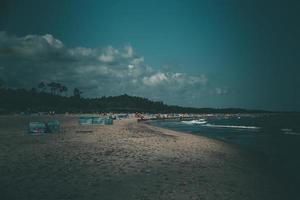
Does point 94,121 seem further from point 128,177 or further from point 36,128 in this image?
point 128,177

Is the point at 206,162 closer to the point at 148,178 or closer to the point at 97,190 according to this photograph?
the point at 148,178

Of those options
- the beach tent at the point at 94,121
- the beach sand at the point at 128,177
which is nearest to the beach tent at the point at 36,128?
the beach sand at the point at 128,177

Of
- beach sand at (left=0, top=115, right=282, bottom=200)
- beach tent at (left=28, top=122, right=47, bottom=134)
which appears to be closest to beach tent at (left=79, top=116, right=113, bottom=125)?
beach tent at (left=28, top=122, right=47, bottom=134)

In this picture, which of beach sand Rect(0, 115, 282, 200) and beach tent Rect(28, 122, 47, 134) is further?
beach tent Rect(28, 122, 47, 134)

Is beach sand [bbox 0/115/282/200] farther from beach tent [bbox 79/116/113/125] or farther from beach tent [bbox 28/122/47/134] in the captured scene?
beach tent [bbox 79/116/113/125]

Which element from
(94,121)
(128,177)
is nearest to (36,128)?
(128,177)

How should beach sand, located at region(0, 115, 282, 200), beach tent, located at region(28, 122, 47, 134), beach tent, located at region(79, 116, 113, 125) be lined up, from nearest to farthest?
beach sand, located at region(0, 115, 282, 200), beach tent, located at region(28, 122, 47, 134), beach tent, located at region(79, 116, 113, 125)

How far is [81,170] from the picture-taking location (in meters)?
15.9

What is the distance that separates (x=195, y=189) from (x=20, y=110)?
16106 centimetres

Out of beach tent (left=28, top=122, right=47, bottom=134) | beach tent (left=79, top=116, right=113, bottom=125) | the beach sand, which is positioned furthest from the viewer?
beach tent (left=79, top=116, right=113, bottom=125)

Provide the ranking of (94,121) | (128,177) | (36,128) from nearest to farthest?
1. (128,177)
2. (36,128)
3. (94,121)

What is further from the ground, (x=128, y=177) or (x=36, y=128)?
(x=36, y=128)

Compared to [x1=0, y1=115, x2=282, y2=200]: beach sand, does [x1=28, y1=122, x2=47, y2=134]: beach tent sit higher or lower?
higher

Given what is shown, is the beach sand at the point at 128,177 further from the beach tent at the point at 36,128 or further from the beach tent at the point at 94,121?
the beach tent at the point at 94,121
